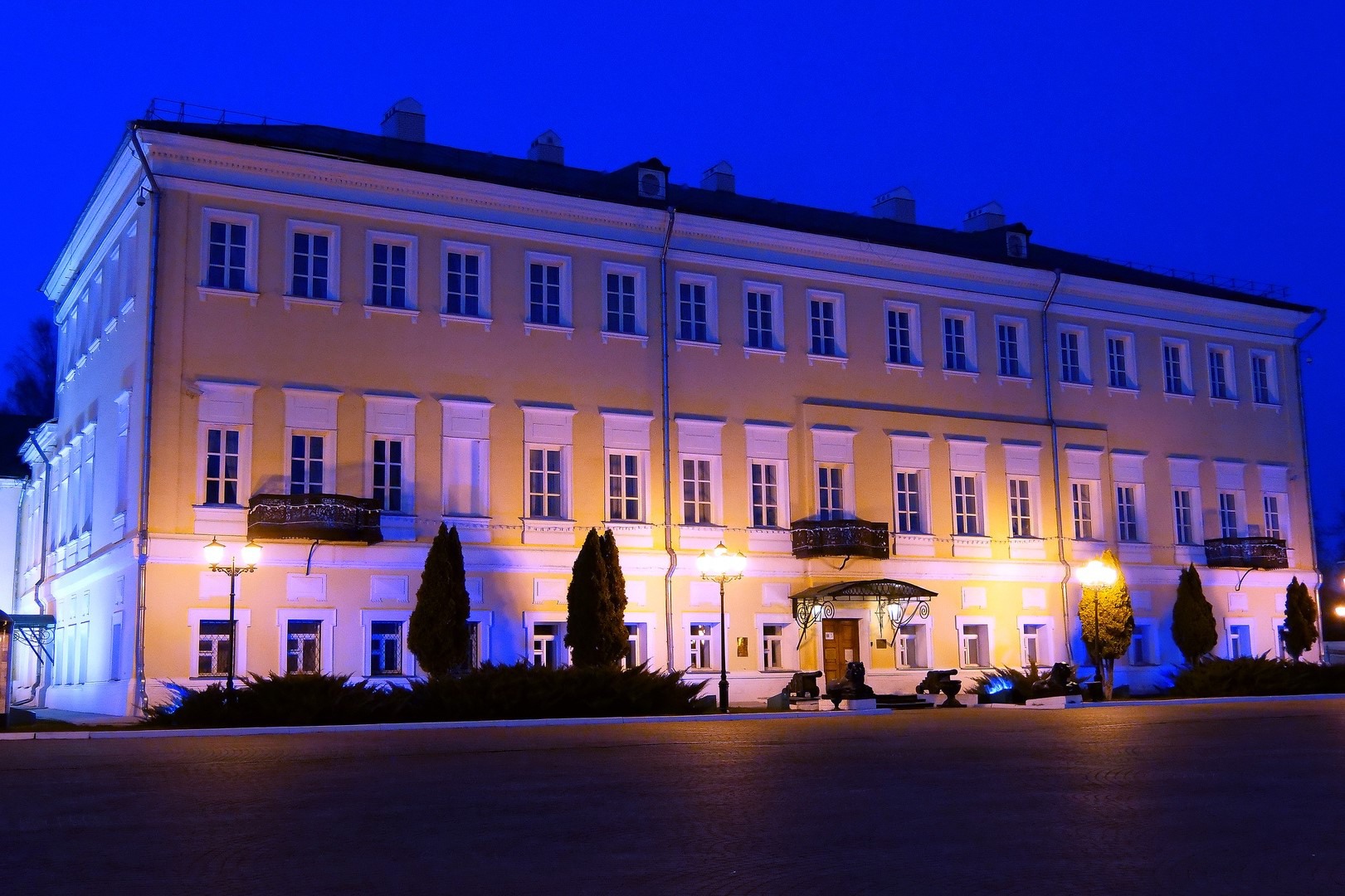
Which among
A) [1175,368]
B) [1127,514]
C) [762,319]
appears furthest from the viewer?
[1175,368]

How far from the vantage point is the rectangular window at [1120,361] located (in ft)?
141

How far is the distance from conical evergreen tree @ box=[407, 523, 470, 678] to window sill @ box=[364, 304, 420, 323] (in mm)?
4997

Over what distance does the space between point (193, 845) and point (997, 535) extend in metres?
32.7

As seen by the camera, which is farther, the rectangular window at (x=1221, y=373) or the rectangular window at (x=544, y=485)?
the rectangular window at (x=1221, y=373)

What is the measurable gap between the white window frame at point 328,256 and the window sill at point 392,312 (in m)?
0.68

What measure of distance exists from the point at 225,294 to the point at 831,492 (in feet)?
50.4

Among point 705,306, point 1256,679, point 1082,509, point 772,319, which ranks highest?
point 705,306

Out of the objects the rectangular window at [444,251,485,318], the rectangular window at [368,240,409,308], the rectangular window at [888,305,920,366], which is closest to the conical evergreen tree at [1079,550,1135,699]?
the rectangular window at [888,305,920,366]

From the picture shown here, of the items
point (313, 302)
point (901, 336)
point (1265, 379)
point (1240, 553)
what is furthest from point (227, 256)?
point (1265, 379)

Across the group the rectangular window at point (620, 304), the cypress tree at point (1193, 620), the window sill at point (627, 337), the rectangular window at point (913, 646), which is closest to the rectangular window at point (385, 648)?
the window sill at point (627, 337)

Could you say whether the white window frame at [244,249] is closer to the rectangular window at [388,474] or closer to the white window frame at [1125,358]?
the rectangular window at [388,474]

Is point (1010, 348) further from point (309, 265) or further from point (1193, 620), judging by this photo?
point (309, 265)

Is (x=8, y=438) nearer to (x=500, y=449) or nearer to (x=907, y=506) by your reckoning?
(x=500, y=449)

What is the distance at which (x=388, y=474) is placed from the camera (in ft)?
105
